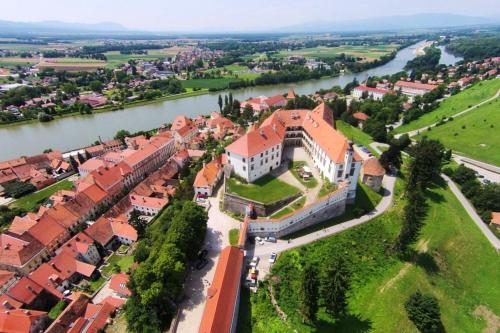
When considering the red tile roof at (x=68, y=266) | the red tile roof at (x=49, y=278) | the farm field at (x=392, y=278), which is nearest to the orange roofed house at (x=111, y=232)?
the red tile roof at (x=68, y=266)

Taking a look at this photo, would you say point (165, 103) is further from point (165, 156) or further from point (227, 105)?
point (165, 156)

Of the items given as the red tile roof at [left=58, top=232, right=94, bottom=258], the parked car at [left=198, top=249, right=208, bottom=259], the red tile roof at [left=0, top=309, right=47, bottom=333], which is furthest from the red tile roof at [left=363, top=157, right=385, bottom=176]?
the red tile roof at [left=0, top=309, right=47, bottom=333]

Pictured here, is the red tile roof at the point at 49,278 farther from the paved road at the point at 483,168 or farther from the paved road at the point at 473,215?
the paved road at the point at 483,168

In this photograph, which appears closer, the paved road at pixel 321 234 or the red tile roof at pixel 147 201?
the paved road at pixel 321 234

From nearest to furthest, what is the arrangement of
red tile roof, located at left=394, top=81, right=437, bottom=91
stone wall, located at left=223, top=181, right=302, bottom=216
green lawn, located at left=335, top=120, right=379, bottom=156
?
stone wall, located at left=223, top=181, right=302, bottom=216
green lawn, located at left=335, top=120, right=379, bottom=156
red tile roof, located at left=394, top=81, right=437, bottom=91

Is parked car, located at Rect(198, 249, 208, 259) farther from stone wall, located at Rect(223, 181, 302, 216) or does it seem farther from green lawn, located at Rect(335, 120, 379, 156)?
green lawn, located at Rect(335, 120, 379, 156)

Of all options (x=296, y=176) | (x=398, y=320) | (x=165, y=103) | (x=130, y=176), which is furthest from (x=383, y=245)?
(x=165, y=103)
